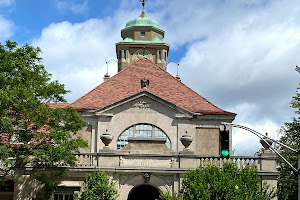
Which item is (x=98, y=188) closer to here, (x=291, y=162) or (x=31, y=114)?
(x=31, y=114)

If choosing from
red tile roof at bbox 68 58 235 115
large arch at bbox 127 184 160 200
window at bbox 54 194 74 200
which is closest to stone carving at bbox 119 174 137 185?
large arch at bbox 127 184 160 200

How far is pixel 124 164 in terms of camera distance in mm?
24672

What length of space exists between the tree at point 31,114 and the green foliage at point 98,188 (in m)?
Answer: 1.37

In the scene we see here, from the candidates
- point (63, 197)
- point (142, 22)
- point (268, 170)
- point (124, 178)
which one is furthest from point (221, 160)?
point (142, 22)

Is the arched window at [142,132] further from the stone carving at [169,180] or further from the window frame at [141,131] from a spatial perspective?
the stone carving at [169,180]

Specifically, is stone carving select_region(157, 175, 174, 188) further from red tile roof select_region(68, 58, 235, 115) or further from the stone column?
red tile roof select_region(68, 58, 235, 115)

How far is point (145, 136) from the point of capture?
29250mm

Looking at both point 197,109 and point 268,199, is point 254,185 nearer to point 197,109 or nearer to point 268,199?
point 268,199

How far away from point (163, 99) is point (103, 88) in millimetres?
5240

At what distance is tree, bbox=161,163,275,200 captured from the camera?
2198 centimetres

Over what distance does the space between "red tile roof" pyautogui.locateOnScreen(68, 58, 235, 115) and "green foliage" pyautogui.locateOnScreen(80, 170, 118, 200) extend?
7.02 metres

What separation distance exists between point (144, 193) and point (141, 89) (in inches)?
322

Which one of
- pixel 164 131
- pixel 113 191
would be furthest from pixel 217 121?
pixel 113 191

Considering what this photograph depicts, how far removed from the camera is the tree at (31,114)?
22094mm
